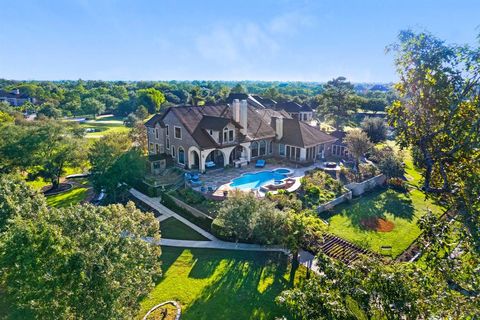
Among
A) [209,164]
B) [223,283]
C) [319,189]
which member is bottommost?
[223,283]

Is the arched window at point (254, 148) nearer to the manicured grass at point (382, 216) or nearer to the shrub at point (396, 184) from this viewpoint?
the manicured grass at point (382, 216)

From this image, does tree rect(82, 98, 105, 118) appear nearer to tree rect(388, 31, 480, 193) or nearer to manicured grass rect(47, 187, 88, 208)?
manicured grass rect(47, 187, 88, 208)

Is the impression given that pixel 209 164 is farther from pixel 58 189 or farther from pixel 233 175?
pixel 58 189

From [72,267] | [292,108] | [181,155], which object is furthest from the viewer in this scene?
[292,108]

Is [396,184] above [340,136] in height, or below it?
below

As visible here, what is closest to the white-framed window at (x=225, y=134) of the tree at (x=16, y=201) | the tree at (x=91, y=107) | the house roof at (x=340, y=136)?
the house roof at (x=340, y=136)

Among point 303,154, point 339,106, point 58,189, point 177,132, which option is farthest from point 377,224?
point 339,106

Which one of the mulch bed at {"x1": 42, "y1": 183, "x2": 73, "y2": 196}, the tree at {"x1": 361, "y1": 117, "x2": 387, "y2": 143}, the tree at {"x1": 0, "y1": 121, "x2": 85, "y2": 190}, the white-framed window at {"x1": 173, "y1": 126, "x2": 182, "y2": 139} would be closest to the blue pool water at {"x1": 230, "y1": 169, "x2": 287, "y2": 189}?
the white-framed window at {"x1": 173, "y1": 126, "x2": 182, "y2": 139}

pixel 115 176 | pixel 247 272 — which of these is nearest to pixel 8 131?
pixel 115 176
